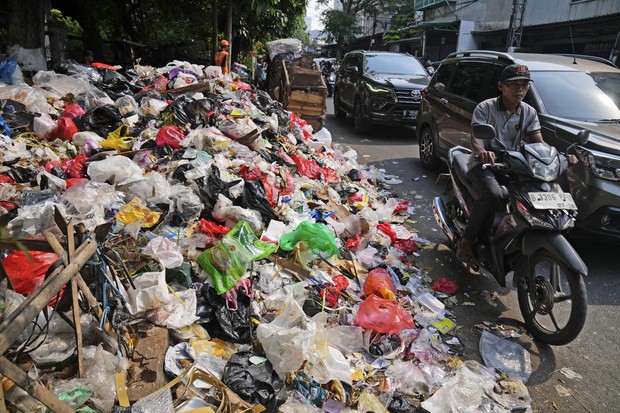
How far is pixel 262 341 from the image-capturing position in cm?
265

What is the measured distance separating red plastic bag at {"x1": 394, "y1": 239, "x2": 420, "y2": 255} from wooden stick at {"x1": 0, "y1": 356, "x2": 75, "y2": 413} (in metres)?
3.58

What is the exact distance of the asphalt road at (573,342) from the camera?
107 inches

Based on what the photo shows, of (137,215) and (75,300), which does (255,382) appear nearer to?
(75,300)

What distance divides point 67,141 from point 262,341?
430cm

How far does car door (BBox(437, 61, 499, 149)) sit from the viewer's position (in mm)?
5933

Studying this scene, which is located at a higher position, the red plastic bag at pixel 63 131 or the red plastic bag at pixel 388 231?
the red plastic bag at pixel 63 131

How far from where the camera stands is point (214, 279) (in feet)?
10.4

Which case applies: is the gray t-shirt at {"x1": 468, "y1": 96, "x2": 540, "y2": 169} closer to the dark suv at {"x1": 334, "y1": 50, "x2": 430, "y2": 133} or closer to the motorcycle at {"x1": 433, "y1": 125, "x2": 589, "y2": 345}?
the motorcycle at {"x1": 433, "y1": 125, "x2": 589, "y2": 345}

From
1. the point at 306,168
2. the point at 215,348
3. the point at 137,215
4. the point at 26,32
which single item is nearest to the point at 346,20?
the point at 26,32

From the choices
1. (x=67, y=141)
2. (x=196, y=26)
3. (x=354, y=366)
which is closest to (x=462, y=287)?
(x=354, y=366)

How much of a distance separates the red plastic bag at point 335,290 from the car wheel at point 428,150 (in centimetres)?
405

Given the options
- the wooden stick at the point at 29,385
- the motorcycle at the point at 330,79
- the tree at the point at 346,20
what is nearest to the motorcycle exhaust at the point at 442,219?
the wooden stick at the point at 29,385

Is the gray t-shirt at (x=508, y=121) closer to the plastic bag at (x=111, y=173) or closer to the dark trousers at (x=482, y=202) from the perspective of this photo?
the dark trousers at (x=482, y=202)

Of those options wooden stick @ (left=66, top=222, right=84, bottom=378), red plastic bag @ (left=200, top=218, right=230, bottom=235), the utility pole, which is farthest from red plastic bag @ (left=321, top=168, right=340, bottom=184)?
the utility pole
